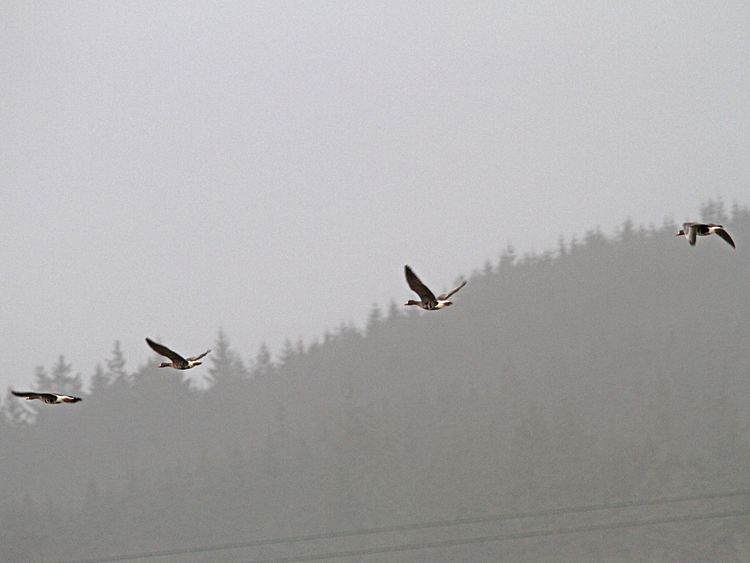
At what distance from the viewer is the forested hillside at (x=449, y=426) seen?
9475cm

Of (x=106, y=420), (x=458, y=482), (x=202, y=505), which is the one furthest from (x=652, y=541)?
(x=106, y=420)

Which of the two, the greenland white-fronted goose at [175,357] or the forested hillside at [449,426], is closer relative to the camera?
the greenland white-fronted goose at [175,357]

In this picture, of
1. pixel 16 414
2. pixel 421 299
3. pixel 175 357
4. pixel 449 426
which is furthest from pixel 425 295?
pixel 16 414

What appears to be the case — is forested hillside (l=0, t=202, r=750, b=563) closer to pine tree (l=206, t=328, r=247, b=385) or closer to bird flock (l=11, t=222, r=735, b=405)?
pine tree (l=206, t=328, r=247, b=385)

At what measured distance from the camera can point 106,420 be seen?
465ft

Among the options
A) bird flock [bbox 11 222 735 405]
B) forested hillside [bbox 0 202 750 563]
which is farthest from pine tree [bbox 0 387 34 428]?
bird flock [bbox 11 222 735 405]

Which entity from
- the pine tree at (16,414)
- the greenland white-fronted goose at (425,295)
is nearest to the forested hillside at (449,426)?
the pine tree at (16,414)

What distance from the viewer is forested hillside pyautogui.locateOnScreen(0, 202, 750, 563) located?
311 feet

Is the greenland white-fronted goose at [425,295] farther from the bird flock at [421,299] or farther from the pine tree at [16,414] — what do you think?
the pine tree at [16,414]

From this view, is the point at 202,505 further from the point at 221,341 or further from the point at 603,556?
the point at 221,341

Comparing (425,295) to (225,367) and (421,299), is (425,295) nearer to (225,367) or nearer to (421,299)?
(421,299)

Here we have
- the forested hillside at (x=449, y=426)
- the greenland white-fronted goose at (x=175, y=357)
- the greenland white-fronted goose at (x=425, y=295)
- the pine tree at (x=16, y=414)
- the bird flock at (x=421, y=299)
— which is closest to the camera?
the bird flock at (x=421, y=299)

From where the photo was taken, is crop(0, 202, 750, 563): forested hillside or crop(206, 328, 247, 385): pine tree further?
crop(206, 328, 247, 385): pine tree

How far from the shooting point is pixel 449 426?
389 feet
